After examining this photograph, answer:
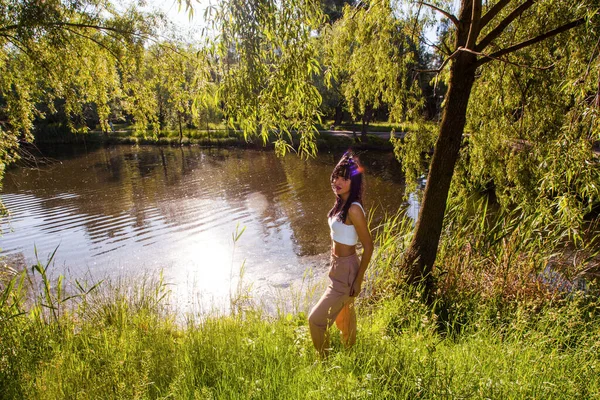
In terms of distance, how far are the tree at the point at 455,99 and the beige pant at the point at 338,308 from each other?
1788 mm

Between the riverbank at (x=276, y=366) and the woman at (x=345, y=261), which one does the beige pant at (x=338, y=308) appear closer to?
the woman at (x=345, y=261)

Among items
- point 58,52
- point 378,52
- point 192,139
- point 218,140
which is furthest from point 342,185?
point 192,139

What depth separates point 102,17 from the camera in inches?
211

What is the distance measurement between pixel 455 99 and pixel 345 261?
259 cm

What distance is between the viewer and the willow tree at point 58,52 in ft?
15.1

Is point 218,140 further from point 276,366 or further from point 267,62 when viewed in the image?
point 276,366

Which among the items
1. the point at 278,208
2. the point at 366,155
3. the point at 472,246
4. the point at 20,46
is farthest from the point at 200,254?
the point at 366,155

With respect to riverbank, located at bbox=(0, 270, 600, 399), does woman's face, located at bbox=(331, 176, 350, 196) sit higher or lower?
higher

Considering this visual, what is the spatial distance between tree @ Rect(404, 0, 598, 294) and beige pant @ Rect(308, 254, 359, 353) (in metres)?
1.79

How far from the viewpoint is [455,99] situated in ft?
14.0

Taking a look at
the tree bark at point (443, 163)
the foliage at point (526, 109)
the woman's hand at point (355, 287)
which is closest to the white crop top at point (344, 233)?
the woman's hand at point (355, 287)

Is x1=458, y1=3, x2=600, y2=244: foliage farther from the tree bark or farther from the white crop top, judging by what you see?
the white crop top

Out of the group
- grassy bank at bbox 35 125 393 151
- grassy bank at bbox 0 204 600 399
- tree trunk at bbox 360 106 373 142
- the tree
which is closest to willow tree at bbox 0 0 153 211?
grassy bank at bbox 0 204 600 399

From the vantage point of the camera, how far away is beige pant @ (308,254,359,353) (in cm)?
303
